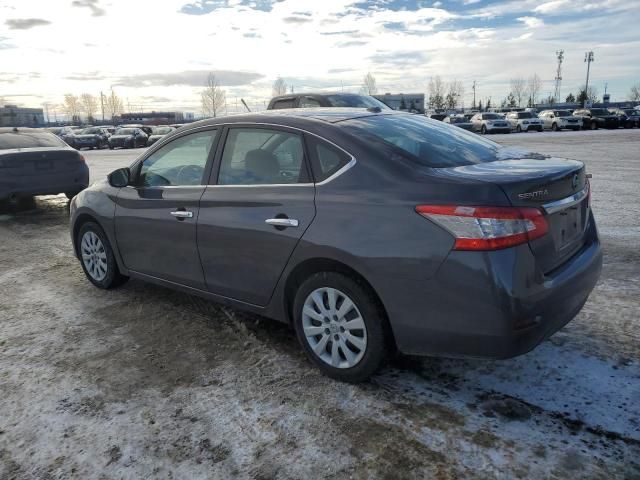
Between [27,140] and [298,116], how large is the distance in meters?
8.16

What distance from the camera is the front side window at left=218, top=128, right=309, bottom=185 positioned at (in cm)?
346

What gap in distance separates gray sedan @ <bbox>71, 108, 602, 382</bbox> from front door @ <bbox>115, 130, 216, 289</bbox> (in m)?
0.02

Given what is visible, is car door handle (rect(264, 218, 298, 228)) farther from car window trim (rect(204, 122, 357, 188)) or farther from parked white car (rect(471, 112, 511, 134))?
parked white car (rect(471, 112, 511, 134))

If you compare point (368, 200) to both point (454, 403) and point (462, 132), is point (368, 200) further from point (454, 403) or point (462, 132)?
point (462, 132)

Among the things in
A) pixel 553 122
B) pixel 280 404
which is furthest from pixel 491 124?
pixel 280 404

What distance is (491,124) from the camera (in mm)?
36562

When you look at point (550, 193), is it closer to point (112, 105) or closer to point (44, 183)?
point (44, 183)

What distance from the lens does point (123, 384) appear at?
338 cm

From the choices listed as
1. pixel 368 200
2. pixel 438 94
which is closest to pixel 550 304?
pixel 368 200

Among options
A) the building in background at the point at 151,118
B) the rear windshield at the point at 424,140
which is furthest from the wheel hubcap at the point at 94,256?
the building in background at the point at 151,118

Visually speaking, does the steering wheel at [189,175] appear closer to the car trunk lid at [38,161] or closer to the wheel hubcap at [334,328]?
the wheel hubcap at [334,328]

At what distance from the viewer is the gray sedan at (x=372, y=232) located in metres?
2.70

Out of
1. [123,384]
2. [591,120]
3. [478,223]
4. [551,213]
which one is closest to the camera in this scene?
[478,223]

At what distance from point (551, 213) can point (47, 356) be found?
342 cm
